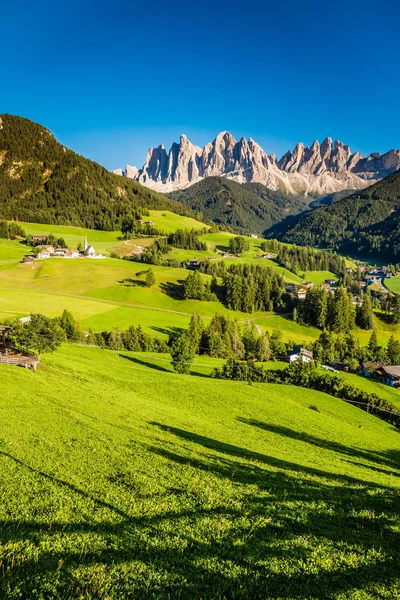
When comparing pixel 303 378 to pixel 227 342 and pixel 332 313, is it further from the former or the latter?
pixel 332 313

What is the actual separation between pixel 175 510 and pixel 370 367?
107 m

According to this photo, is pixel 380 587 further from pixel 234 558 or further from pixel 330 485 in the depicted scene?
pixel 330 485

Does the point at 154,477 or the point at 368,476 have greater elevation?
→ the point at 154,477

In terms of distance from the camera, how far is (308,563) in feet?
36.3

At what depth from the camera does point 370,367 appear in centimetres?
10400

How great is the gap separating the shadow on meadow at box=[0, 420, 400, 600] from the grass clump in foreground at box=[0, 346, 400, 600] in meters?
0.05

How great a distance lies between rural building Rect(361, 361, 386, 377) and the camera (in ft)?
336

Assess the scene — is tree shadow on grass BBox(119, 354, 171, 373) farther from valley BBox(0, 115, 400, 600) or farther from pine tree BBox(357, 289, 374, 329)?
pine tree BBox(357, 289, 374, 329)

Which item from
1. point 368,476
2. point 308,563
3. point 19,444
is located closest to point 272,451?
point 368,476

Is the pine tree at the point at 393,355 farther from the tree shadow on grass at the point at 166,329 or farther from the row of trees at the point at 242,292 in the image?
the tree shadow on grass at the point at 166,329

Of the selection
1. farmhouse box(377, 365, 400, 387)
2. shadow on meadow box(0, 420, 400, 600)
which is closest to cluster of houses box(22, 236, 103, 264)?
farmhouse box(377, 365, 400, 387)

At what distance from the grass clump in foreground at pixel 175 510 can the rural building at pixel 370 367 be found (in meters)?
75.6

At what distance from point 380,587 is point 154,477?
11.1 metres

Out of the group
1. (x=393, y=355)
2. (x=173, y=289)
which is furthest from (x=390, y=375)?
(x=173, y=289)
